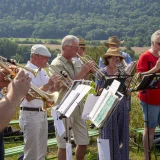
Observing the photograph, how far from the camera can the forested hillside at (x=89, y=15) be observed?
6800cm

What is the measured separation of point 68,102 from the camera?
4.15 meters

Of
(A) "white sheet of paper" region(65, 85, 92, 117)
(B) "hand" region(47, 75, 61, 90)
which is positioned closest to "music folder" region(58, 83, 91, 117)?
(A) "white sheet of paper" region(65, 85, 92, 117)

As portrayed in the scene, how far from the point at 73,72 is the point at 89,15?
8647cm

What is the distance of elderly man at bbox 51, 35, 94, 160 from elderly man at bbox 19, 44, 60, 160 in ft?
0.69

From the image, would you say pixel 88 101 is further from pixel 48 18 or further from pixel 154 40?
pixel 48 18

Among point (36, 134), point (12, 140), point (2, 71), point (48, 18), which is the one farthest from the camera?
point (48, 18)

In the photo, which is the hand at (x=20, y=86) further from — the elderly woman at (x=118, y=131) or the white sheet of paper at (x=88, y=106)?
the elderly woman at (x=118, y=131)

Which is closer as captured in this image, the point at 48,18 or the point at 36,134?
the point at 36,134

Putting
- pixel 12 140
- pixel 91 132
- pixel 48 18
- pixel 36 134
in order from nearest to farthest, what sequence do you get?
pixel 36 134
pixel 91 132
pixel 12 140
pixel 48 18

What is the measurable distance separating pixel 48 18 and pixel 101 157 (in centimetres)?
7820

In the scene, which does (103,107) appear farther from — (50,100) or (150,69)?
(150,69)

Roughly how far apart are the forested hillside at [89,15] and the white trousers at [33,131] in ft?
181

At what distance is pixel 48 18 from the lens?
81125 mm

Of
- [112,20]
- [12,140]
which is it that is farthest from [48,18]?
[12,140]
